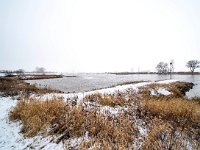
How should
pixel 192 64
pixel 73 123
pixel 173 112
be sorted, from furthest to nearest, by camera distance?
pixel 192 64, pixel 173 112, pixel 73 123

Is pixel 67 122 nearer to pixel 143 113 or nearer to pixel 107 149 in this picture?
pixel 107 149

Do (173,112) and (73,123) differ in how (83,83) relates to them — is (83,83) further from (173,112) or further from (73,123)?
(73,123)

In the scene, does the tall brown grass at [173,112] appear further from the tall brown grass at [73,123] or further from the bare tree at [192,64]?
the bare tree at [192,64]

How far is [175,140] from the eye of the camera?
8000 mm

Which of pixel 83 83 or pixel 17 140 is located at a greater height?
pixel 17 140

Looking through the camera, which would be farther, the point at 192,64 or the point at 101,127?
the point at 192,64

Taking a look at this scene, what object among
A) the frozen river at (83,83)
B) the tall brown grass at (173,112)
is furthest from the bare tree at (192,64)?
the tall brown grass at (173,112)

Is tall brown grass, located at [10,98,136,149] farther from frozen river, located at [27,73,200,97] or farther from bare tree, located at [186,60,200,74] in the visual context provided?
bare tree, located at [186,60,200,74]

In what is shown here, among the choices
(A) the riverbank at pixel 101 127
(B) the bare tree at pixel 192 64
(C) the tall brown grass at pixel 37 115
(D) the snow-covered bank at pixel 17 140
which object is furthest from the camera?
(B) the bare tree at pixel 192 64

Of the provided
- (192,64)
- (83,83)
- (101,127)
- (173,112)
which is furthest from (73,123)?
(192,64)

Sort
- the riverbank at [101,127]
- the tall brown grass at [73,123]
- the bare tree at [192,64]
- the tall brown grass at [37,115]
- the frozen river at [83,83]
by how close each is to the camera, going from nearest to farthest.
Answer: the riverbank at [101,127]
the tall brown grass at [73,123]
the tall brown grass at [37,115]
the frozen river at [83,83]
the bare tree at [192,64]

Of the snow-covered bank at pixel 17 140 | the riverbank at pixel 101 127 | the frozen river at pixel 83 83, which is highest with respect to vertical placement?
the riverbank at pixel 101 127

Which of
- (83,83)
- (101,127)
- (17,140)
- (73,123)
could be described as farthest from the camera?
(83,83)

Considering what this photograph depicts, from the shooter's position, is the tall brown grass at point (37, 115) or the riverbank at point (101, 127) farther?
the tall brown grass at point (37, 115)
